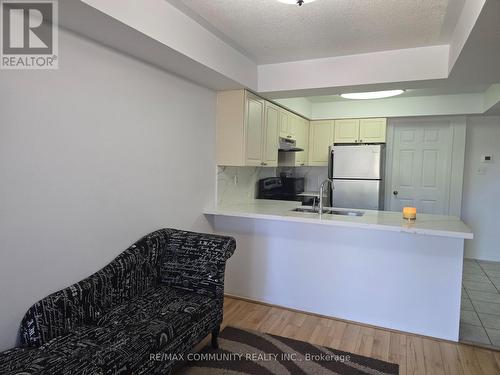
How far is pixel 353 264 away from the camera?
2912 mm

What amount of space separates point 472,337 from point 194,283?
7.42 ft

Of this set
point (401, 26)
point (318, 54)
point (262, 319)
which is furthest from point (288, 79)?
point (262, 319)

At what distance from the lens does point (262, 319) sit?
2912 mm

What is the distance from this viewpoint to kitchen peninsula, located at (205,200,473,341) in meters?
2.61

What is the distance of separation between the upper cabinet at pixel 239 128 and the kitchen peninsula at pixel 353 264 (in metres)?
0.54

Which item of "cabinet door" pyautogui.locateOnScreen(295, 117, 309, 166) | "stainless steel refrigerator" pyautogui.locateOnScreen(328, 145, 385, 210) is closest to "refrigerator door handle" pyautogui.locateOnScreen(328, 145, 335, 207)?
"stainless steel refrigerator" pyautogui.locateOnScreen(328, 145, 385, 210)

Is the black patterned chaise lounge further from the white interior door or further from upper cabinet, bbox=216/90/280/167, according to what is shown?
the white interior door

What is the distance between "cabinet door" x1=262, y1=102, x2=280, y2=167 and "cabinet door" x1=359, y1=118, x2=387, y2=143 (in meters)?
1.54

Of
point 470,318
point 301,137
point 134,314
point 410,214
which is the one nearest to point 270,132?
point 301,137

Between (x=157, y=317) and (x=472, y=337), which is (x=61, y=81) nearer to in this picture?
(x=157, y=317)

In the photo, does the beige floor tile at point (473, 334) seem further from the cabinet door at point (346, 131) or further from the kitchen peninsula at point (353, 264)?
the cabinet door at point (346, 131)

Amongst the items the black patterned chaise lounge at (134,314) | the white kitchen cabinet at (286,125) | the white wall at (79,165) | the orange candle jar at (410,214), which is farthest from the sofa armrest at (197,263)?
the white kitchen cabinet at (286,125)

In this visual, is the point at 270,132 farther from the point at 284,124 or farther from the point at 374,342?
the point at 374,342

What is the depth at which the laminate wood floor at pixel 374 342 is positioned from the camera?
227 cm
